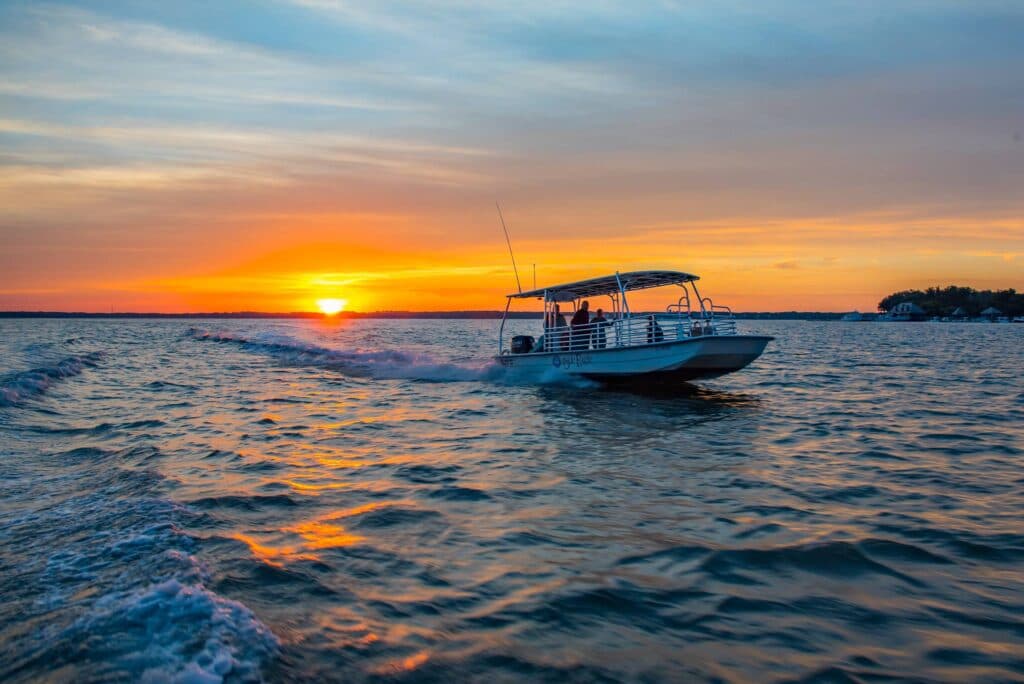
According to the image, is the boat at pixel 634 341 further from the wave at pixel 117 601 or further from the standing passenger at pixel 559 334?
the wave at pixel 117 601

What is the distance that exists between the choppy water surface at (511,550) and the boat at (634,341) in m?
3.73

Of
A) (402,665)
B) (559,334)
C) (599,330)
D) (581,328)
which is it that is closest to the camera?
(402,665)

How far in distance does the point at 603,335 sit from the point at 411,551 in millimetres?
15721

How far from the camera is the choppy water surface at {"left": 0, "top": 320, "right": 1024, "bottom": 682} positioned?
4.44 metres

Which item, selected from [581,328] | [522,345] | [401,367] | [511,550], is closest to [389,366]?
[401,367]

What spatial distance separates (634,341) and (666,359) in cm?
210

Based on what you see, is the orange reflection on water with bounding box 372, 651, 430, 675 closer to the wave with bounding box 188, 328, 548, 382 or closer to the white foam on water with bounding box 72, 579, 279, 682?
the white foam on water with bounding box 72, 579, 279, 682

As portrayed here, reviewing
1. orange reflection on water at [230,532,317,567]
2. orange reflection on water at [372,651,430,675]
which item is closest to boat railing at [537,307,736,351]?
orange reflection on water at [230,532,317,567]

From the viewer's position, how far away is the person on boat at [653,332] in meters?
→ 19.4

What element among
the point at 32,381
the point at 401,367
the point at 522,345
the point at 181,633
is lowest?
the point at 181,633

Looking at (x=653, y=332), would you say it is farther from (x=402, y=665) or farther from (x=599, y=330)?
(x=402, y=665)

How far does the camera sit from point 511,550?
21.4 feet

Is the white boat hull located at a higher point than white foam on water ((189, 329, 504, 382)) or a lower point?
higher

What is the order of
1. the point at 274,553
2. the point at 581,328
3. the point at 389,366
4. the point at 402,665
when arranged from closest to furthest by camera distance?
the point at 402,665 < the point at 274,553 < the point at 581,328 < the point at 389,366
